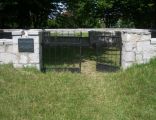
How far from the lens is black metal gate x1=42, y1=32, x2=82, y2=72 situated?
10727 millimetres

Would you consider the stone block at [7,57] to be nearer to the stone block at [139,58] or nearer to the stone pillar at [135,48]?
the stone pillar at [135,48]

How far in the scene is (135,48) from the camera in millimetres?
10352

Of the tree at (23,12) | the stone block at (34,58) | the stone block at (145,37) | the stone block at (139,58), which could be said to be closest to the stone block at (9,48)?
the stone block at (34,58)

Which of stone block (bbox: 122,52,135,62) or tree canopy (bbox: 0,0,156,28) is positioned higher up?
tree canopy (bbox: 0,0,156,28)

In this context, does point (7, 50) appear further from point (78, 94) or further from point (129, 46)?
point (129, 46)

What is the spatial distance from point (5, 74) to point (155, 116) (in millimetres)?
4326

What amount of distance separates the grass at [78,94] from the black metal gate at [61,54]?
0.68 meters

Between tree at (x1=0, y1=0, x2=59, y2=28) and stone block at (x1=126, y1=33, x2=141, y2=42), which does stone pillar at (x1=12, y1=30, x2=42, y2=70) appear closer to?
stone block at (x1=126, y1=33, x2=141, y2=42)

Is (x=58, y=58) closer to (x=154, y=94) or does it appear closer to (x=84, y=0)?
(x=154, y=94)

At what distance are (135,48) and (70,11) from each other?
19138mm

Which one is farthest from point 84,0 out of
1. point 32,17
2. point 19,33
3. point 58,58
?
point 19,33

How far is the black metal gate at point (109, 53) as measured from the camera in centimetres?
1076

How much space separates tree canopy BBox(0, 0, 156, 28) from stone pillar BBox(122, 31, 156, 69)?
18.3 feet

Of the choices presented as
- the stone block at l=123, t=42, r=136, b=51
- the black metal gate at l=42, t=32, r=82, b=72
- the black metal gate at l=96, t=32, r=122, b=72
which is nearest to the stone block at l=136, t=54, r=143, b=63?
the stone block at l=123, t=42, r=136, b=51
